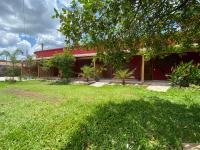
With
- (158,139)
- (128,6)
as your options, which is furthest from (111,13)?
(158,139)

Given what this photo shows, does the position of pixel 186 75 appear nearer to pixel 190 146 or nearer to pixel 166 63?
pixel 166 63

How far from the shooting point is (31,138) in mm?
4832

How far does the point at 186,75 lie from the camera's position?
1252 cm

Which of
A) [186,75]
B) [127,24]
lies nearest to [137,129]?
[127,24]

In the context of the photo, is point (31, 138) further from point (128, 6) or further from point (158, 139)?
point (128, 6)

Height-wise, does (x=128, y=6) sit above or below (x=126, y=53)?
above

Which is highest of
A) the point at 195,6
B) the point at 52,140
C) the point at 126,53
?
the point at 195,6

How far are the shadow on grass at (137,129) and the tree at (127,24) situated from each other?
2.25m

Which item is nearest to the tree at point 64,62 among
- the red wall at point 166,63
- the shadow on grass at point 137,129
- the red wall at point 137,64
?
the red wall at point 137,64

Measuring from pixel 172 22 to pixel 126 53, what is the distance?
6.01ft

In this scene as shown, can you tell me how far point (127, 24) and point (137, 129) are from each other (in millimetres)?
3129

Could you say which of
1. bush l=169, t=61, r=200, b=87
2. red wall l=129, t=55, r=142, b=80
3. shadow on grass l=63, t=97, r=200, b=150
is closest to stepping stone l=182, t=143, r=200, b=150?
shadow on grass l=63, t=97, r=200, b=150

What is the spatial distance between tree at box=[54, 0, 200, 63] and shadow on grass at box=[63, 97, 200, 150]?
2.25 m

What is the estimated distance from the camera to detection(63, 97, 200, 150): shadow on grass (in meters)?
4.50
